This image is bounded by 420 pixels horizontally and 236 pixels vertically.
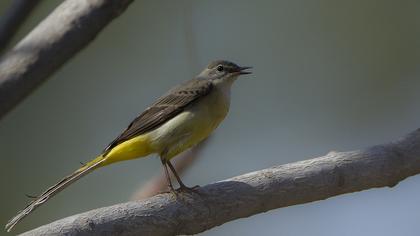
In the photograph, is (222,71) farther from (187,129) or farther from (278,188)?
(278,188)

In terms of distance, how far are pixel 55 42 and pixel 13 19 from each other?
0.39 metres

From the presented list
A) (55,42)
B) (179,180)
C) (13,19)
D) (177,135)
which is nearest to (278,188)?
(179,180)

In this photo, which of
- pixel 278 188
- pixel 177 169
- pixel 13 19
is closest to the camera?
pixel 278 188

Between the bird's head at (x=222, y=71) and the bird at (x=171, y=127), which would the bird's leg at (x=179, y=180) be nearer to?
the bird at (x=171, y=127)

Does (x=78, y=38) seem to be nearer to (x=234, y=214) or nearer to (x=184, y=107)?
(x=184, y=107)

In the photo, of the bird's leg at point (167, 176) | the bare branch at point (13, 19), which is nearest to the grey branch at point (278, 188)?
the bird's leg at point (167, 176)

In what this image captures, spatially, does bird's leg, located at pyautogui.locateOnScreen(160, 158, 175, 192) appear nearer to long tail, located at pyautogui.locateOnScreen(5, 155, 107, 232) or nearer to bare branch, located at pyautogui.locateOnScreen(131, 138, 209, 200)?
bare branch, located at pyautogui.locateOnScreen(131, 138, 209, 200)

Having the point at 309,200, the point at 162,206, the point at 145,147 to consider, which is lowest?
the point at 309,200

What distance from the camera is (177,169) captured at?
6.20m

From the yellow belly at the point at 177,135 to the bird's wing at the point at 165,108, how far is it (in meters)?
0.05

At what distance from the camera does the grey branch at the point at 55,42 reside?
5559 millimetres

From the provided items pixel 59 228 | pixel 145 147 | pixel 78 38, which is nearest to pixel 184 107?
pixel 145 147

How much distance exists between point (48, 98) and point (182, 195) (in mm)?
5788

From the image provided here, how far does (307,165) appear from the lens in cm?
540
